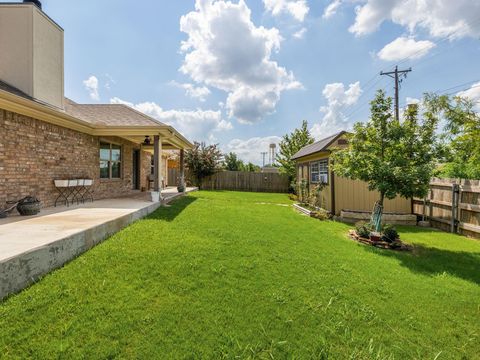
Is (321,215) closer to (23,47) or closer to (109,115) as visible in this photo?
(109,115)

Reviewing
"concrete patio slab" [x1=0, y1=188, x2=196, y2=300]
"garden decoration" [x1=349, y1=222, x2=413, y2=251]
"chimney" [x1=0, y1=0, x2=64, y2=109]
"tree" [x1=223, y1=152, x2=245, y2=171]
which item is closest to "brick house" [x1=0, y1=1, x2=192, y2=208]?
"chimney" [x1=0, y1=0, x2=64, y2=109]

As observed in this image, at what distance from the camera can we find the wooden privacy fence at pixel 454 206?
7.41m

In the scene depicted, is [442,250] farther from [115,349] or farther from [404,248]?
[115,349]

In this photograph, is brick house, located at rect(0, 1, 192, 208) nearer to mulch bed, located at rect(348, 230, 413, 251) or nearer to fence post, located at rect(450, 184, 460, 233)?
mulch bed, located at rect(348, 230, 413, 251)

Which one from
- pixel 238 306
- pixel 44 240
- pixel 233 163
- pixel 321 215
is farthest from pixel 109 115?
pixel 233 163

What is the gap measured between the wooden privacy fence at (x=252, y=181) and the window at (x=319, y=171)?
368 inches

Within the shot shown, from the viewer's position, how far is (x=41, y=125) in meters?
6.66

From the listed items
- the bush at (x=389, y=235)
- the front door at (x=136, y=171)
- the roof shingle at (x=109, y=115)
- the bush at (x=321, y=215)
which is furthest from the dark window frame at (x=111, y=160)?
the bush at (x=389, y=235)

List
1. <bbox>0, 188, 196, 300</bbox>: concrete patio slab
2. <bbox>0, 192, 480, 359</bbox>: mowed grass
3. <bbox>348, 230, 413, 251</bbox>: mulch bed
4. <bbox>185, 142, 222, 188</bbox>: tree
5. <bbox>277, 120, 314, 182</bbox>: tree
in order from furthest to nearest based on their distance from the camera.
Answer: <bbox>277, 120, 314, 182</bbox>: tree
<bbox>185, 142, 222, 188</bbox>: tree
<bbox>348, 230, 413, 251</bbox>: mulch bed
<bbox>0, 188, 196, 300</bbox>: concrete patio slab
<bbox>0, 192, 480, 359</bbox>: mowed grass

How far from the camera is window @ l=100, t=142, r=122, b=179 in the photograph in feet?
32.1

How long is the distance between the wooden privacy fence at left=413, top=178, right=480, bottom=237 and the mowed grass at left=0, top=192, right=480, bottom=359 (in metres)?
3.05

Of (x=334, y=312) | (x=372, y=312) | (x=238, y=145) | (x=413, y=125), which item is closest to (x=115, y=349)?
(x=334, y=312)

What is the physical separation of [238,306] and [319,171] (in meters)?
9.53

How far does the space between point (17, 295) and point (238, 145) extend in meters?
31.5
